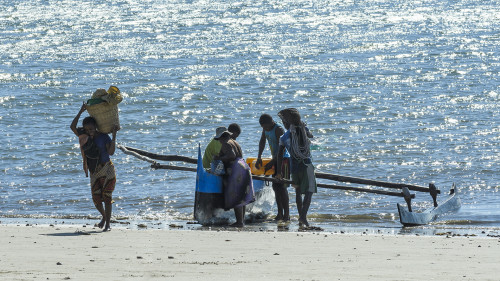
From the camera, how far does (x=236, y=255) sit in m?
8.31

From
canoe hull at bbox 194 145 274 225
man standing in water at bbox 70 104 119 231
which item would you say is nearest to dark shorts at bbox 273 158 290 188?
canoe hull at bbox 194 145 274 225

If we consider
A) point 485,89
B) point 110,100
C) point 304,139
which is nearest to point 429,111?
point 485,89

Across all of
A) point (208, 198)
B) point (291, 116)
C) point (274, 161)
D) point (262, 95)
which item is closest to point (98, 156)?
point (208, 198)

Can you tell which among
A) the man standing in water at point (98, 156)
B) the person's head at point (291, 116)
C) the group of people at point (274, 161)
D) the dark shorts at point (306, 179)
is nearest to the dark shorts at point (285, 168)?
the group of people at point (274, 161)

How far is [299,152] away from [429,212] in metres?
2.30

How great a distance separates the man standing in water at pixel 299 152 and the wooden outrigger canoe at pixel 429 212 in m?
1.20

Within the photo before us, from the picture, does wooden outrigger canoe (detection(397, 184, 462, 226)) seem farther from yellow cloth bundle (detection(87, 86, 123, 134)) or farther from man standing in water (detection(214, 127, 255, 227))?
yellow cloth bundle (detection(87, 86, 123, 134))

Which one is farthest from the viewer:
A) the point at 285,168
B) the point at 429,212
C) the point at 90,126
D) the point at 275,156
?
the point at 429,212

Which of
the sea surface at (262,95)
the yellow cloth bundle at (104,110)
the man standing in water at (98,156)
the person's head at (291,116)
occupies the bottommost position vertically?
the sea surface at (262,95)

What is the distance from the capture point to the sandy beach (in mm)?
7301

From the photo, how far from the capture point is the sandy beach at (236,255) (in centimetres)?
730

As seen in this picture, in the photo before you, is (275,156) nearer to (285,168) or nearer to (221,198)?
(285,168)

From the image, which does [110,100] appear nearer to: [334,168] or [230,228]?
[230,228]

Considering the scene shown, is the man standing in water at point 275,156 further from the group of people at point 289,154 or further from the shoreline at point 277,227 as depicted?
the shoreline at point 277,227
